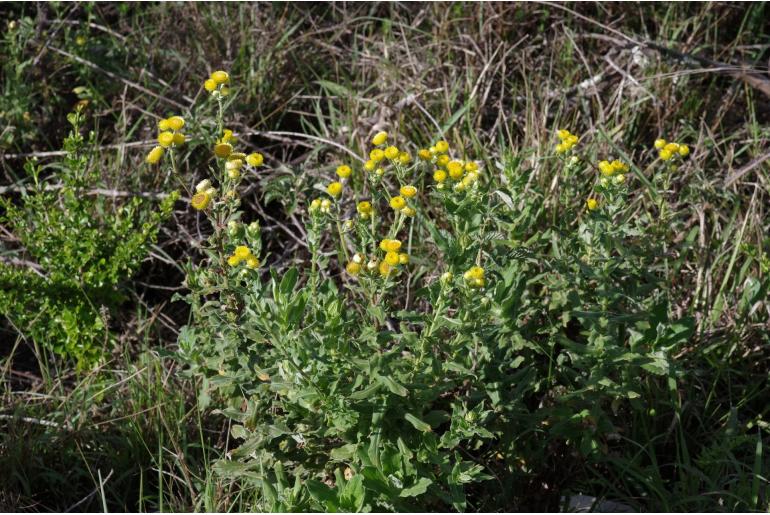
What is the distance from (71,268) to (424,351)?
1505 mm

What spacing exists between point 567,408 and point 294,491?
826mm

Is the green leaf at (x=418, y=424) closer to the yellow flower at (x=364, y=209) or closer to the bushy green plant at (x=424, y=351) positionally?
the bushy green plant at (x=424, y=351)

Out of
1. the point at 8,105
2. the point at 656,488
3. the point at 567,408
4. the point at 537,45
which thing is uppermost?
the point at 537,45

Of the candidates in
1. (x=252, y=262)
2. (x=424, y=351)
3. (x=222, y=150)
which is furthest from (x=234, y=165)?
(x=424, y=351)

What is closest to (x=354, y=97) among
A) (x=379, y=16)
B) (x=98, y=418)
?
(x=379, y=16)

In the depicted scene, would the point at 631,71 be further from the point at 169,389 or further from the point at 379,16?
the point at 169,389

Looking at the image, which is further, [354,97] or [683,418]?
[354,97]

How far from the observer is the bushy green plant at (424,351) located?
7.11ft

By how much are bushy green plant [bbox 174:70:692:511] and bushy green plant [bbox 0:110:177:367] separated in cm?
55

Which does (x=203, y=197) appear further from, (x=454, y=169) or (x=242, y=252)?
(x=454, y=169)

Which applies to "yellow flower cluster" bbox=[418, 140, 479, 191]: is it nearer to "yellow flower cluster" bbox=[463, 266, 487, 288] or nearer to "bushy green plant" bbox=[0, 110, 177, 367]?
"yellow flower cluster" bbox=[463, 266, 487, 288]

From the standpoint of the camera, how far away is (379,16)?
4.33 m

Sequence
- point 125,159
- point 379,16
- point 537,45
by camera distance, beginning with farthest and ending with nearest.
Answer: point 379,16 → point 537,45 → point 125,159

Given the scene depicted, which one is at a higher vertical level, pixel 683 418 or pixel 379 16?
pixel 379 16
